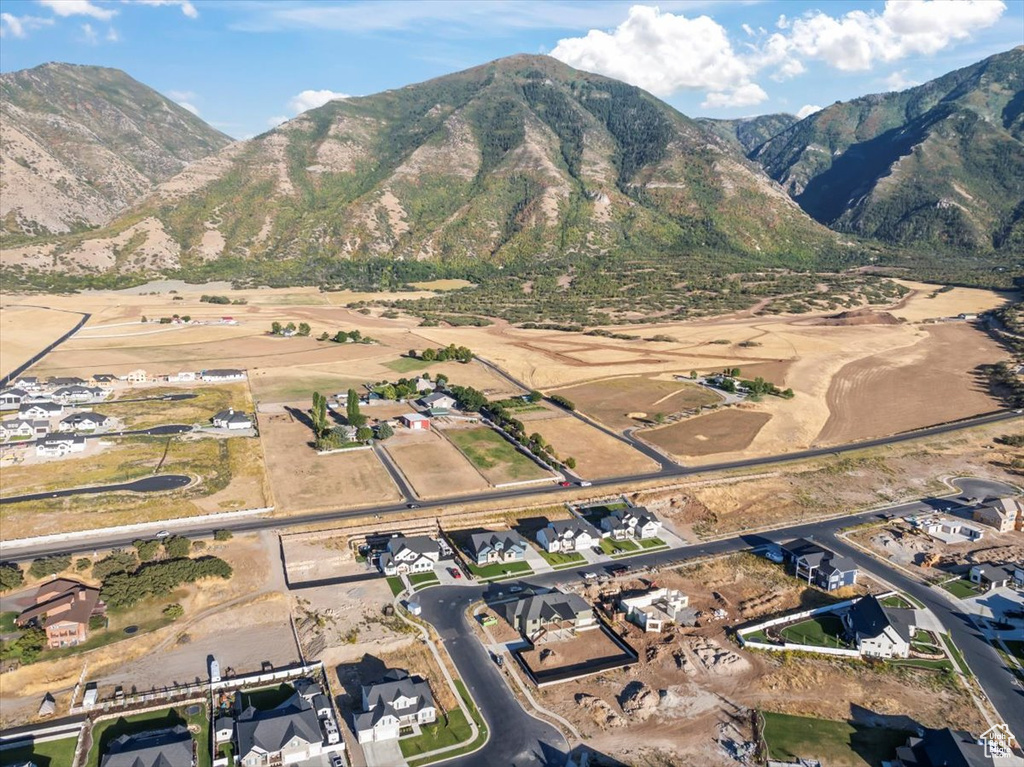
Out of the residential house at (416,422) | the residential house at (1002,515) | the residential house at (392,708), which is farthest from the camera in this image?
the residential house at (416,422)

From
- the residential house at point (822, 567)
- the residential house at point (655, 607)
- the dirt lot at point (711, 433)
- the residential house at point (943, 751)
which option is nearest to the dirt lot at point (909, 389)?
the dirt lot at point (711, 433)

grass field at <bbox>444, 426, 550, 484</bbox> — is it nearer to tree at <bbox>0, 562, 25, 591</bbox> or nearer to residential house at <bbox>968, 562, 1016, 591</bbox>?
residential house at <bbox>968, 562, 1016, 591</bbox>

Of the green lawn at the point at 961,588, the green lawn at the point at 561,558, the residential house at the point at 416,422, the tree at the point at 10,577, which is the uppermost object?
the residential house at the point at 416,422

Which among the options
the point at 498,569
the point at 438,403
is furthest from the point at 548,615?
the point at 438,403

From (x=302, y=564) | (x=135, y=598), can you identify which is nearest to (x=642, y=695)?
(x=302, y=564)

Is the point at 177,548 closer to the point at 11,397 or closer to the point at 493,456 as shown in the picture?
the point at 493,456

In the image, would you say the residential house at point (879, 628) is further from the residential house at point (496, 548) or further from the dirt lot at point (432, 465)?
the dirt lot at point (432, 465)
